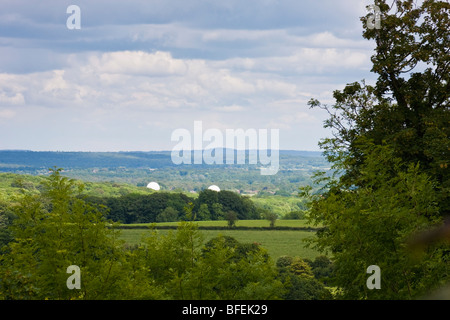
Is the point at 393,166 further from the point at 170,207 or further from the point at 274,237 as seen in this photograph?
the point at 170,207

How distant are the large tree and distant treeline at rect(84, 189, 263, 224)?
7251 centimetres

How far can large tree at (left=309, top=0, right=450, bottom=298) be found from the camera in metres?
10.9

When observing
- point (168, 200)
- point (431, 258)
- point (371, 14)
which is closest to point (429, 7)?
point (371, 14)

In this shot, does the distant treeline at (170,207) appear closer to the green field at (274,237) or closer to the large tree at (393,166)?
the green field at (274,237)

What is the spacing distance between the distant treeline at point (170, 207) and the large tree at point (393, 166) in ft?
238

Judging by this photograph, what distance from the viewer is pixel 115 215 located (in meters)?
99.4

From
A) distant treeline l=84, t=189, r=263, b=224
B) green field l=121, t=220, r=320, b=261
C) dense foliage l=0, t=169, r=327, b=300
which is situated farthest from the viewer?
distant treeline l=84, t=189, r=263, b=224

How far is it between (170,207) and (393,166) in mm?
79828

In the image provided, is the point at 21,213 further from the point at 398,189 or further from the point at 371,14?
the point at 371,14

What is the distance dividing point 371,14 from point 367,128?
16.3 ft

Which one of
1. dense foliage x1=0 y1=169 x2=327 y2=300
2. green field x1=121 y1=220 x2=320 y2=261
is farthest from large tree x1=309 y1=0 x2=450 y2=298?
green field x1=121 y1=220 x2=320 y2=261

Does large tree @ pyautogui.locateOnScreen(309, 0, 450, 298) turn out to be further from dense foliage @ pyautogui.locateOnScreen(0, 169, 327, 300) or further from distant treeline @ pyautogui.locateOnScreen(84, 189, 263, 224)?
distant treeline @ pyautogui.locateOnScreen(84, 189, 263, 224)

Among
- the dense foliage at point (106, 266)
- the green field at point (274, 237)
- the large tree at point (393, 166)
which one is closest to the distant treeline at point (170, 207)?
the green field at point (274, 237)

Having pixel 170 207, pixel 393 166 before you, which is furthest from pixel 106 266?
pixel 170 207
